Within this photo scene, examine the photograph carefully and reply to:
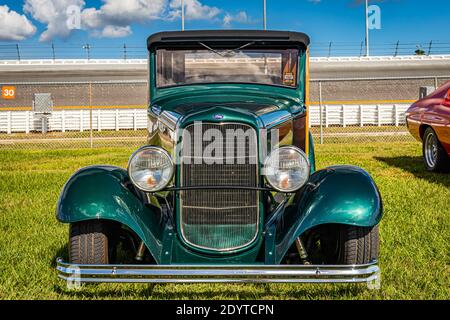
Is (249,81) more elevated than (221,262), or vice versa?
(249,81)

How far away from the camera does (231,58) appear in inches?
176

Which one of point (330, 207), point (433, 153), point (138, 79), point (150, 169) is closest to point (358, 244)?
point (330, 207)

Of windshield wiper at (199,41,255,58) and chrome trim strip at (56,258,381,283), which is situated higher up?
windshield wiper at (199,41,255,58)

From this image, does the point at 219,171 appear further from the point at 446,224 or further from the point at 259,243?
the point at 446,224

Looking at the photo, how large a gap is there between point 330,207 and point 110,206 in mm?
1350

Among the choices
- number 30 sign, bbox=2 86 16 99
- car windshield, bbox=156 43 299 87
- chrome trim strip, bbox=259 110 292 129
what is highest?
number 30 sign, bbox=2 86 16 99

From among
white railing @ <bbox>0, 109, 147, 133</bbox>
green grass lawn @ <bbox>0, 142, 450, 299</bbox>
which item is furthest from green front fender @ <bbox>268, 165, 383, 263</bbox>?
white railing @ <bbox>0, 109, 147, 133</bbox>

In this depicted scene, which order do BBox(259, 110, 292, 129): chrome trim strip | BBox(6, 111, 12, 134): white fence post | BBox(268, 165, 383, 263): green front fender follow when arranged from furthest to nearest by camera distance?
BBox(6, 111, 12, 134): white fence post < BBox(259, 110, 292, 129): chrome trim strip < BBox(268, 165, 383, 263): green front fender

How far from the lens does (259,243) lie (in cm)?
344

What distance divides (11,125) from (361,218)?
830 inches

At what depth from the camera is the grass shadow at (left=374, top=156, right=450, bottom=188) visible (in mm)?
7964

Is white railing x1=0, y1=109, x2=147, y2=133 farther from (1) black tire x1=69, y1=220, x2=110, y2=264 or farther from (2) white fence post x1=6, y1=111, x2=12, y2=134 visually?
(1) black tire x1=69, y1=220, x2=110, y2=264

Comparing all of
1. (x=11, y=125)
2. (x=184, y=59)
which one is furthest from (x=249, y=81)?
(x=11, y=125)

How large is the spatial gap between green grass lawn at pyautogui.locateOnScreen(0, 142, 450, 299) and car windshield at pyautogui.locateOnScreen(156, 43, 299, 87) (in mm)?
1646
